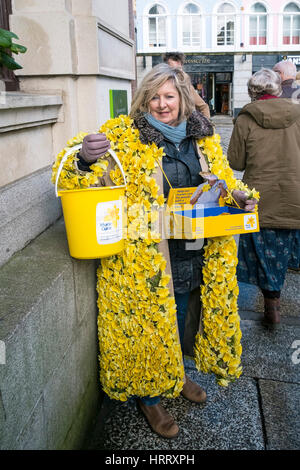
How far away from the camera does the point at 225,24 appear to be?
2605 cm

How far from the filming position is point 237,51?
26.0 m

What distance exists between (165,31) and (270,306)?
25606 millimetres

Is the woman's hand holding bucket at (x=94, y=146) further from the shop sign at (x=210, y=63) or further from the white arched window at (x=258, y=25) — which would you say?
the white arched window at (x=258, y=25)

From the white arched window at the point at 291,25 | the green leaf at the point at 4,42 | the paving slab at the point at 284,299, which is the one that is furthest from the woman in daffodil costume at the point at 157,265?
the white arched window at the point at 291,25

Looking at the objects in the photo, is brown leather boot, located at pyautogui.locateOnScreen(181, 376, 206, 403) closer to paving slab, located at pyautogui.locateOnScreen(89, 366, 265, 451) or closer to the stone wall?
paving slab, located at pyautogui.locateOnScreen(89, 366, 265, 451)

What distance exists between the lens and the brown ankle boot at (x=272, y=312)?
141 inches

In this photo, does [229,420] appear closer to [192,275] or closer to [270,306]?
[192,275]

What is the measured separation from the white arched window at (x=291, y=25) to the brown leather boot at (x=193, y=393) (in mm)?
27242

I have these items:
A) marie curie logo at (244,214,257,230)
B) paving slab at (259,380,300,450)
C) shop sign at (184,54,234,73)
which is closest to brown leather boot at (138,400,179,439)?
paving slab at (259,380,300,450)

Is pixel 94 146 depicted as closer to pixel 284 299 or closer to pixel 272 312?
pixel 272 312

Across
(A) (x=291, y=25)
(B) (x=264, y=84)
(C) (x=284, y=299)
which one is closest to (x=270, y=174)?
(B) (x=264, y=84)

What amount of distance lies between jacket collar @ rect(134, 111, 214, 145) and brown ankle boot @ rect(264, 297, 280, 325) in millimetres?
1719

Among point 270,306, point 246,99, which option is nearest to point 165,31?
point 246,99

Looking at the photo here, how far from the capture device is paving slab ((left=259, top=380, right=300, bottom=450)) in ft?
7.86
